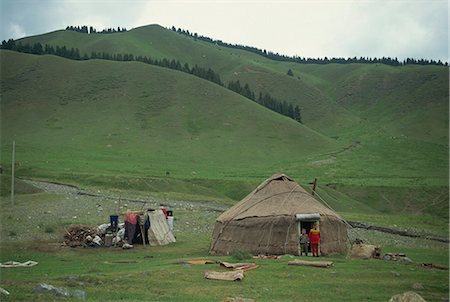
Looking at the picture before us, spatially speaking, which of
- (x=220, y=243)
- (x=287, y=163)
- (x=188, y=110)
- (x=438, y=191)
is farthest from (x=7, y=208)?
(x=188, y=110)

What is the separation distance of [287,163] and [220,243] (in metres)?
63.7

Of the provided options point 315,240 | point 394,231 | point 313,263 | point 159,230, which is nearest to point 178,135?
point 394,231

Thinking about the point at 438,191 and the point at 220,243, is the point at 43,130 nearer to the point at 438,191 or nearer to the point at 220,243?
the point at 438,191

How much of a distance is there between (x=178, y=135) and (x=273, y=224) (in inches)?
3096

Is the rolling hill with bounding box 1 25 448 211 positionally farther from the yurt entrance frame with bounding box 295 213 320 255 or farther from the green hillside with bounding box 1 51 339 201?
the yurt entrance frame with bounding box 295 213 320 255

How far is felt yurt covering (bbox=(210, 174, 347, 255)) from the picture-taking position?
2425 cm

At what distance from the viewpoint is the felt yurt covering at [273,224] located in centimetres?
2425

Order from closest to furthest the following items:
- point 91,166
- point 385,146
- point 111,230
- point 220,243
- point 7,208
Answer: point 220,243, point 111,230, point 7,208, point 91,166, point 385,146

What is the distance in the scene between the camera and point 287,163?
88.4 meters

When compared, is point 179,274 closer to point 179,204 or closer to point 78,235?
point 78,235

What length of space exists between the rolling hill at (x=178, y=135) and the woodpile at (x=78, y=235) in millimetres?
27865

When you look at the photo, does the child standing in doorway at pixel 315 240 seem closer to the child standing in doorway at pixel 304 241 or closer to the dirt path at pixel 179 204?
the child standing in doorway at pixel 304 241

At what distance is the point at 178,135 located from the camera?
335ft

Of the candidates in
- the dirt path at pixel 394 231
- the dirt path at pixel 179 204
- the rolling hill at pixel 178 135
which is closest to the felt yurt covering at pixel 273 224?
the dirt path at pixel 394 231
